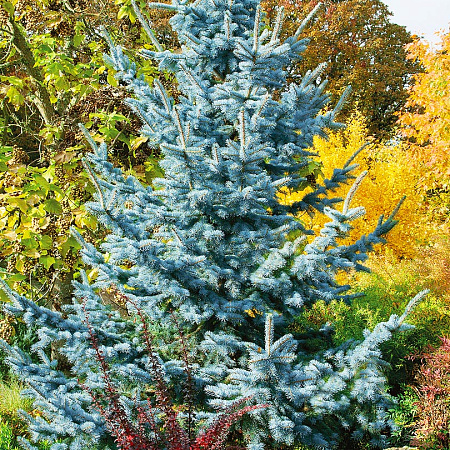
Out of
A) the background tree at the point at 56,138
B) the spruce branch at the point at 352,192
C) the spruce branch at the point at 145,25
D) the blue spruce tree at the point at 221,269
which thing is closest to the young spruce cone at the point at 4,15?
the background tree at the point at 56,138

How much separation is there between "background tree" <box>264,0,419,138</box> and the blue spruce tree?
1520 centimetres

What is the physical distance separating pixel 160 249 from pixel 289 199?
19.0 feet

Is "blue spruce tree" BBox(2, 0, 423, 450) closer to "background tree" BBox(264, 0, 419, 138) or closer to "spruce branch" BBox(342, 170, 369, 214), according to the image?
"spruce branch" BBox(342, 170, 369, 214)

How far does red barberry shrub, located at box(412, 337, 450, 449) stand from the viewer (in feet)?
11.2

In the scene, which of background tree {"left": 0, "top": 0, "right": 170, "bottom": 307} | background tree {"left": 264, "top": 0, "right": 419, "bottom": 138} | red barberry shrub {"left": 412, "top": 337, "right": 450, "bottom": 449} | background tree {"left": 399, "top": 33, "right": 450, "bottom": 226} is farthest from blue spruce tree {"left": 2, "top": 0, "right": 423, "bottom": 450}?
background tree {"left": 264, "top": 0, "right": 419, "bottom": 138}

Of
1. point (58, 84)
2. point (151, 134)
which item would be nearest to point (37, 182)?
point (58, 84)

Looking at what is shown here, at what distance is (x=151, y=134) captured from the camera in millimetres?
3332

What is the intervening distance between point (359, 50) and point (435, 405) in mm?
17433

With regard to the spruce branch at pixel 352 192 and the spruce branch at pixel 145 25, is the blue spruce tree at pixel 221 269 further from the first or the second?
the spruce branch at pixel 145 25

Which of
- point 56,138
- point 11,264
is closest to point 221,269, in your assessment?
point 11,264

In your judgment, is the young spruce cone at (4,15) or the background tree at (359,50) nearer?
the young spruce cone at (4,15)

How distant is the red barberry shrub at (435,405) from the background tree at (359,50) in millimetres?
15195

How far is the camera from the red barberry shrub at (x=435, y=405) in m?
3.42

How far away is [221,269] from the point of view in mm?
3291
